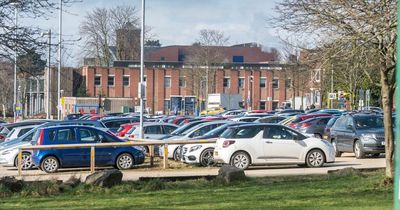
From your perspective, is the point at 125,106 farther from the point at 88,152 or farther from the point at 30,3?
the point at 30,3

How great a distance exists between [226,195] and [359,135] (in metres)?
13.5

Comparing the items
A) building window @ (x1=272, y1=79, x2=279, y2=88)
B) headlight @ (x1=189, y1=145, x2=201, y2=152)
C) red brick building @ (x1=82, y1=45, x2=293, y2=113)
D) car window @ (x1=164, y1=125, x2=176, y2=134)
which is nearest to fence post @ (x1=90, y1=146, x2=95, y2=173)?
headlight @ (x1=189, y1=145, x2=201, y2=152)

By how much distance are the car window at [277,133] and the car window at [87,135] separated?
584 cm

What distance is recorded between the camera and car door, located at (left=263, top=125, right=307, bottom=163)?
23750 millimetres

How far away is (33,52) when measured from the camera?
50.6ft

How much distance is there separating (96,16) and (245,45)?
65221 millimetres

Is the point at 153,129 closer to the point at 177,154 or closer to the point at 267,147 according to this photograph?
the point at 177,154

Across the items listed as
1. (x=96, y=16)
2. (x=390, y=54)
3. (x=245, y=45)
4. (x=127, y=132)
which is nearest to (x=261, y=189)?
(x=390, y=54)

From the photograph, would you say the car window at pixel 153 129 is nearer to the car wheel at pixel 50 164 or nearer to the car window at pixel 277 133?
the car wheel at pixel 50 164

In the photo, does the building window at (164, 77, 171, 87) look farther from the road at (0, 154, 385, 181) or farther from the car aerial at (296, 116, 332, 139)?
the road at (0, 154, 385, 181)

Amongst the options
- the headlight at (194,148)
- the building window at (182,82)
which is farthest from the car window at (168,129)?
the building window at (182,82)

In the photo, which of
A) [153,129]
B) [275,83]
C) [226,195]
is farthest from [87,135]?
[275,83]

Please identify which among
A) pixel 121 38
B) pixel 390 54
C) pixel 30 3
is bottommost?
pixel 390 54

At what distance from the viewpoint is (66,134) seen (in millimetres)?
24984
